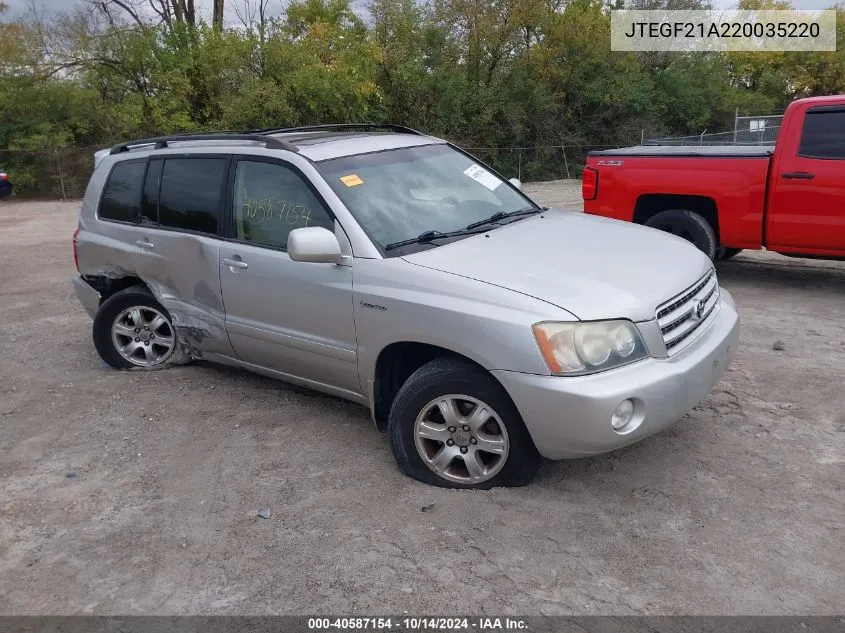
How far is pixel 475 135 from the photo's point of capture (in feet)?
87.1

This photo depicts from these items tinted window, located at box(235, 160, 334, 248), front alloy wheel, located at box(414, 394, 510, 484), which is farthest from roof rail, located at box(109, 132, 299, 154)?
front alloy wheel, located at box(414, 394, 510, 484)

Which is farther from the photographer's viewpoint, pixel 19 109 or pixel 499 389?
pixel 19 109

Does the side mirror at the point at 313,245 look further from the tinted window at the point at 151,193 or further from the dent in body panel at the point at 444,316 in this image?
the tinted window at the point at 151,193

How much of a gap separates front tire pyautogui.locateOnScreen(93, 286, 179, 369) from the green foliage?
60.1 feet

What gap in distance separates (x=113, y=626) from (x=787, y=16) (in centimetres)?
4243

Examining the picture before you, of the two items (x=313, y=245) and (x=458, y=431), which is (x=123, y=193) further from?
(x=458, y=431)

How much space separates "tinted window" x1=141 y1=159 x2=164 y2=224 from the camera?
5.39 metres

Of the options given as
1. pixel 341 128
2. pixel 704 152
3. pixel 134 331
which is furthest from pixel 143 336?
pixel 704 152

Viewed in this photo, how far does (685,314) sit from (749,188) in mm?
4126

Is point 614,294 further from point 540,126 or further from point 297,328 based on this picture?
point 540,126

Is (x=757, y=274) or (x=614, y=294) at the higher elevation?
(x=614, y=294)

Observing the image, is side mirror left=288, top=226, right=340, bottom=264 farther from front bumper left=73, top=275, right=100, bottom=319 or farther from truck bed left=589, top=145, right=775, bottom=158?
truck bed left=589, top=145, right=775, bottom=158

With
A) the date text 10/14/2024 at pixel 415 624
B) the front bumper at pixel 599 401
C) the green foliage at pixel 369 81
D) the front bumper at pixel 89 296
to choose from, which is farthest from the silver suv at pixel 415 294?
the green foliage at pixel 369 81

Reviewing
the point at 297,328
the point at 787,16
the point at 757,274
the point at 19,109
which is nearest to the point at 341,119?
the point at 19,109
